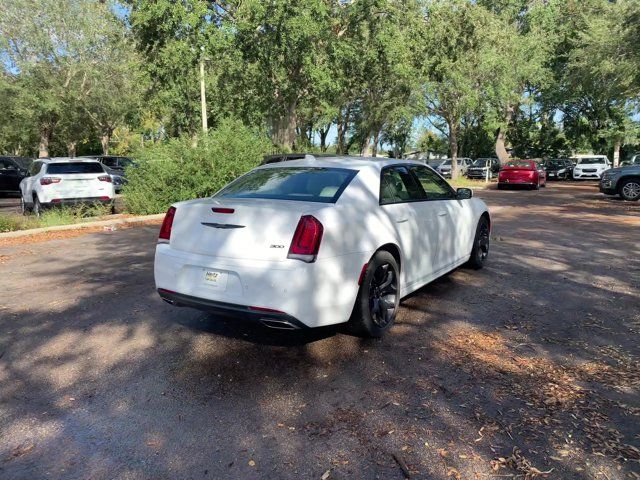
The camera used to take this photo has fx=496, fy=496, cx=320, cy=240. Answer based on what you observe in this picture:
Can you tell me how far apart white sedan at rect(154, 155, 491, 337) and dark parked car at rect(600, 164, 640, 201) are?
1552cm

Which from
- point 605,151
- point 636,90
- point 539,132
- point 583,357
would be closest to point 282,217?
point 583,357

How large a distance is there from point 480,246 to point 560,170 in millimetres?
33656

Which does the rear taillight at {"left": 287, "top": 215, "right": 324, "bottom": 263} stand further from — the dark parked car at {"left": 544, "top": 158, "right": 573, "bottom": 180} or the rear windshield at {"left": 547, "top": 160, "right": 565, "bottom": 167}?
the rear windshield at {"left": 547, "top": 160, "right": 565, "bottom": 167}

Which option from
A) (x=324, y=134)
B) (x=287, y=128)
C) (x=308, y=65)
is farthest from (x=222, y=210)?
(x=324, y=134)

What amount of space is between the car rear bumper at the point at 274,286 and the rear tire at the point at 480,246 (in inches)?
125

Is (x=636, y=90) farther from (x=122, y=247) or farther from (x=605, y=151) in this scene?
(x=605, y=151)

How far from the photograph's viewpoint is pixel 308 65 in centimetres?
1783

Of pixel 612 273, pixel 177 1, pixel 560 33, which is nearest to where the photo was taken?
pixel 612 273

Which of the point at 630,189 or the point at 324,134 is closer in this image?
the point at 630,189

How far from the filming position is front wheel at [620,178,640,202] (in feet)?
56.8

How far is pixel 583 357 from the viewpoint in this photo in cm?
401

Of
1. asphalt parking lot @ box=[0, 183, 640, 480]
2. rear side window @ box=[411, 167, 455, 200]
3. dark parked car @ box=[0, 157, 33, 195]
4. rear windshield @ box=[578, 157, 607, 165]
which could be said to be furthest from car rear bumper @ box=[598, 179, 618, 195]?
dark parked car @ box=[0, 157, 33, 195]

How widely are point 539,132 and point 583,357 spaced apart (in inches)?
1900

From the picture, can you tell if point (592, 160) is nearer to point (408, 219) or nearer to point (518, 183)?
point (518, 183)
